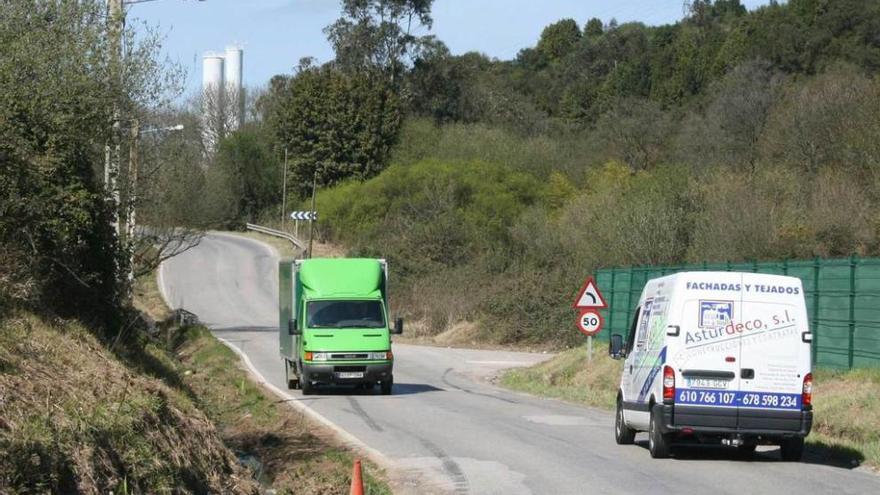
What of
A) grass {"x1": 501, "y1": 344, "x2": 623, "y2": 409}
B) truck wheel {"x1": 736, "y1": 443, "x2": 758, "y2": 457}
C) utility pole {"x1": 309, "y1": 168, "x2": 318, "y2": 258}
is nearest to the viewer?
truck wheel {"x1": 736, "y1": 443, "x2": 758, "y2": 457}

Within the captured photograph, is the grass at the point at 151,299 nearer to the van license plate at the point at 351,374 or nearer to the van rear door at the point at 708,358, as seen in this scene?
the van license plate at the point at 351,374

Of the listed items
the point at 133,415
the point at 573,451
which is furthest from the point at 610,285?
the point at 133,415

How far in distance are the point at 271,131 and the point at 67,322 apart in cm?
8056

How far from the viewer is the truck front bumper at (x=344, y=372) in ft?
84.0

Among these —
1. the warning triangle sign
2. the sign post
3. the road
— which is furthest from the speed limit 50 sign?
the road

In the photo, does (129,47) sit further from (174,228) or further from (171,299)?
(171,299)

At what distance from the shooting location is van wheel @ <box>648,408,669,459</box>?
15250 millimetres

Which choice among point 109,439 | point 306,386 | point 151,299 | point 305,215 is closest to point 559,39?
point 305,215

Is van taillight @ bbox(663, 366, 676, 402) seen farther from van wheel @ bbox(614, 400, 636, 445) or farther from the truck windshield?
the truck windshield

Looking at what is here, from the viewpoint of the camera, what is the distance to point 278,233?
84.9m

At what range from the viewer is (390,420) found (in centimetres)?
2058

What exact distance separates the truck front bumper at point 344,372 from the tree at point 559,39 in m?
121

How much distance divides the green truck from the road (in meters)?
0.61

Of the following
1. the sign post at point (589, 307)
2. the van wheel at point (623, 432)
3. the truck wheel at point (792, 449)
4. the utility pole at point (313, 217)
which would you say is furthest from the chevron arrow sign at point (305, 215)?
the truck wheel at point (792, 449)
